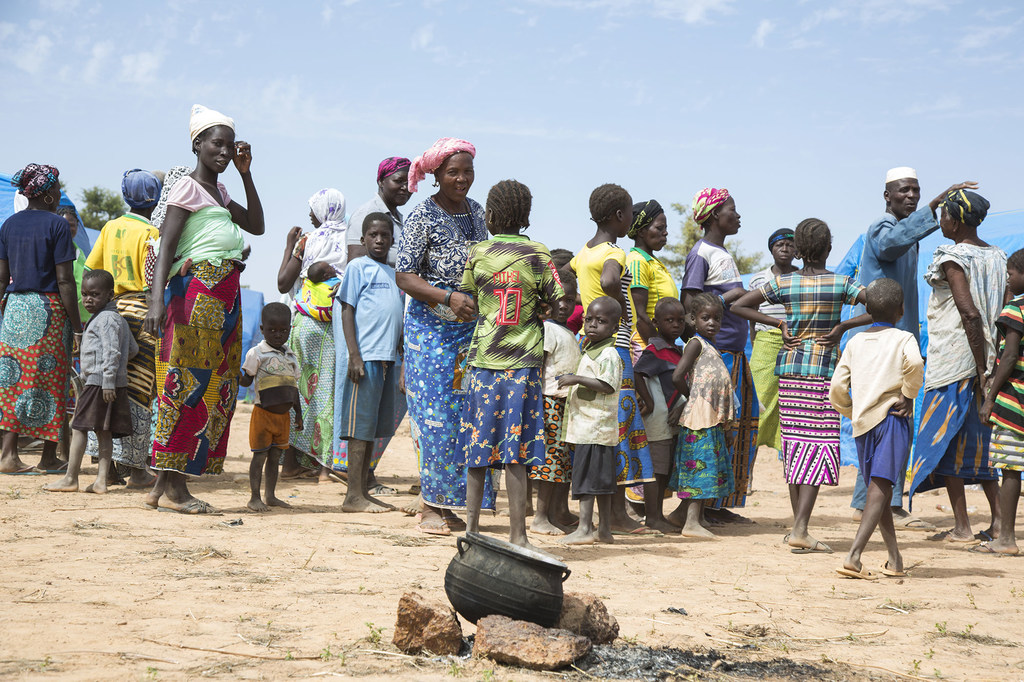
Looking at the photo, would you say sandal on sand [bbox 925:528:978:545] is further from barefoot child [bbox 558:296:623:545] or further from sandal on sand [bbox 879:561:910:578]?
barefoot child [bbox 558:296:623:545]

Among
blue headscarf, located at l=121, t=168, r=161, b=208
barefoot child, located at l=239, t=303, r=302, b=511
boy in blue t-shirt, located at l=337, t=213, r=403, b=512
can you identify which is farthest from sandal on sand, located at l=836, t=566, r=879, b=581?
blue headscarf, located at l=121, t=168, r=161, b=208

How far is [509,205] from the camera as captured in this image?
5.44 metres

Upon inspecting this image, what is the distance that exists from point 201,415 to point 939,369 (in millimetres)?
5087

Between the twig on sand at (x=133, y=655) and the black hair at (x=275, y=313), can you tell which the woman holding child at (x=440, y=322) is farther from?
the twig on sand at (x=133, y=655)

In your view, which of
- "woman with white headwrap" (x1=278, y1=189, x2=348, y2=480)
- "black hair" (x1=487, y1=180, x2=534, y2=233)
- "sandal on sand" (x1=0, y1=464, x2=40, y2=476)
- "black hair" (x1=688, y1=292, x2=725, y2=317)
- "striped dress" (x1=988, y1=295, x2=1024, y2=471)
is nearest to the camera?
"black hair" (x1=487, y1=180, x2=534, y2=233)

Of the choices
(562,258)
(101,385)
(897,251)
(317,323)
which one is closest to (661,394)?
(562,258)

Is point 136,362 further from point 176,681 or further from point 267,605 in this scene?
point 176,681

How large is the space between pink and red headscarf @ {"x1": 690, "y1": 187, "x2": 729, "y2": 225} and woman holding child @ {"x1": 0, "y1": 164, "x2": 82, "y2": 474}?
5127 mm

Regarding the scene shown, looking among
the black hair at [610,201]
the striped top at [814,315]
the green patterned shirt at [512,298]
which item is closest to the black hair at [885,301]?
the striped top at [814,315]

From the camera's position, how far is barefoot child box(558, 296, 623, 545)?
598cm

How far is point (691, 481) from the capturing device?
21.4ft

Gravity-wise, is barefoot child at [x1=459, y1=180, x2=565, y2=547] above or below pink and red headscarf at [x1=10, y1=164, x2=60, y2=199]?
below

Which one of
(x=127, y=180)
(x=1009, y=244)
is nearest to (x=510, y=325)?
(x=127, y=180)

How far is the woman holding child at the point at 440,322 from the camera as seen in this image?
5.82 metres
